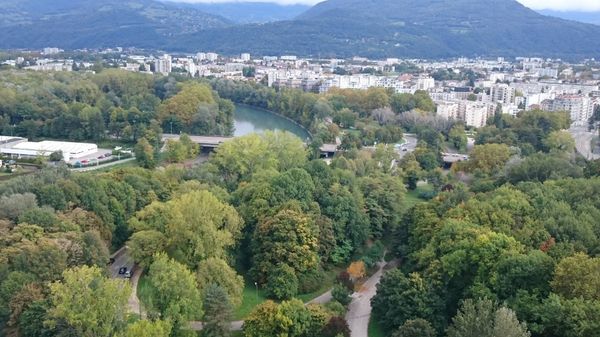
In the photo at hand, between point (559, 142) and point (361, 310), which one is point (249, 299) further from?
point (559, 142)

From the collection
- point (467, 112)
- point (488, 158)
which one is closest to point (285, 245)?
point (488, 158)

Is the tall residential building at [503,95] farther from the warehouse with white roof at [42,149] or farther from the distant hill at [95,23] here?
the distant hill at [95,23]

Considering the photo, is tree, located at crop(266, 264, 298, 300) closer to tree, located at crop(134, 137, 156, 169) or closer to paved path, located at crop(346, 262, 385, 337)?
paved path, located at crop(346, 262, 385, 337)

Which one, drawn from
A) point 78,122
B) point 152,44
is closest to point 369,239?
point 78,122

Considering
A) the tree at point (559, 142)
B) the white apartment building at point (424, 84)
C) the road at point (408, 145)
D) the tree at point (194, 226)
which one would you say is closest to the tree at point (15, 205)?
the tree at point (194, 226)

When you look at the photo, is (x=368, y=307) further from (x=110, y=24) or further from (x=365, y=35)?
(x=110, y=24)
